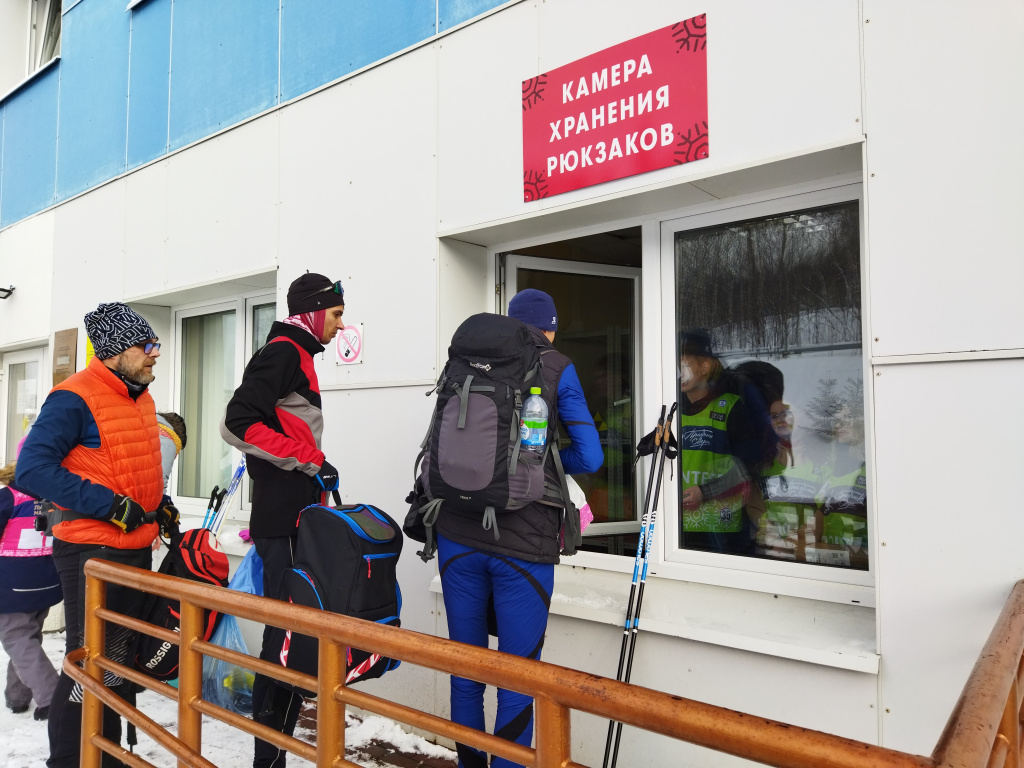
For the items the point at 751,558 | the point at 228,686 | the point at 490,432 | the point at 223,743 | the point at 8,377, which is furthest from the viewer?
the point at 8,377

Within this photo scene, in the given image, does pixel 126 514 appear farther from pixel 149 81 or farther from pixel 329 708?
pixel 149 81

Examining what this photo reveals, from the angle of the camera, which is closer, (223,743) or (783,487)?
(783,487)

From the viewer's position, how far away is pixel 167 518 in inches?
119

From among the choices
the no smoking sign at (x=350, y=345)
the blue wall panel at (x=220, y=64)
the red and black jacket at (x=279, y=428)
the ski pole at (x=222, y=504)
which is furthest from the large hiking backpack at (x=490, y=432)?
the blue wall panel at (x=220, y=64)

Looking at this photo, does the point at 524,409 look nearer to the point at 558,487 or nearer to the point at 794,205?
the point at 558,487

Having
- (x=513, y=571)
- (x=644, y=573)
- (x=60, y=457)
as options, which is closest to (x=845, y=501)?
(x=644, y=573)

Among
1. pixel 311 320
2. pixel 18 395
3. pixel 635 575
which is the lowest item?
pixel 635 575

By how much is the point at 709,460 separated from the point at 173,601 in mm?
2164

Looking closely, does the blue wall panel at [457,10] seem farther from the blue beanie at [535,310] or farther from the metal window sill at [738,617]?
the metal window sill at [738,617]

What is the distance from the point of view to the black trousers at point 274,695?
270cm

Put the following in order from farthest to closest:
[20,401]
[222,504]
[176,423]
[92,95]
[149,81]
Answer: [20,401] → [92,95] → [149,81] → [222,504] → [176,423]

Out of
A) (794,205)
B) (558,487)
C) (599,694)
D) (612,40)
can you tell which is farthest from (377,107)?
(599,694)

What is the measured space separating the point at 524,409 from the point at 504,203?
1379 mm

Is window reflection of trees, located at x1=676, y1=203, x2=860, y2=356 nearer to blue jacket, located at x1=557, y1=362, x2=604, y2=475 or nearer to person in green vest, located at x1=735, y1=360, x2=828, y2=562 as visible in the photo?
person in green vest, located at x1=735, y1=360, x2=828, y2=562
